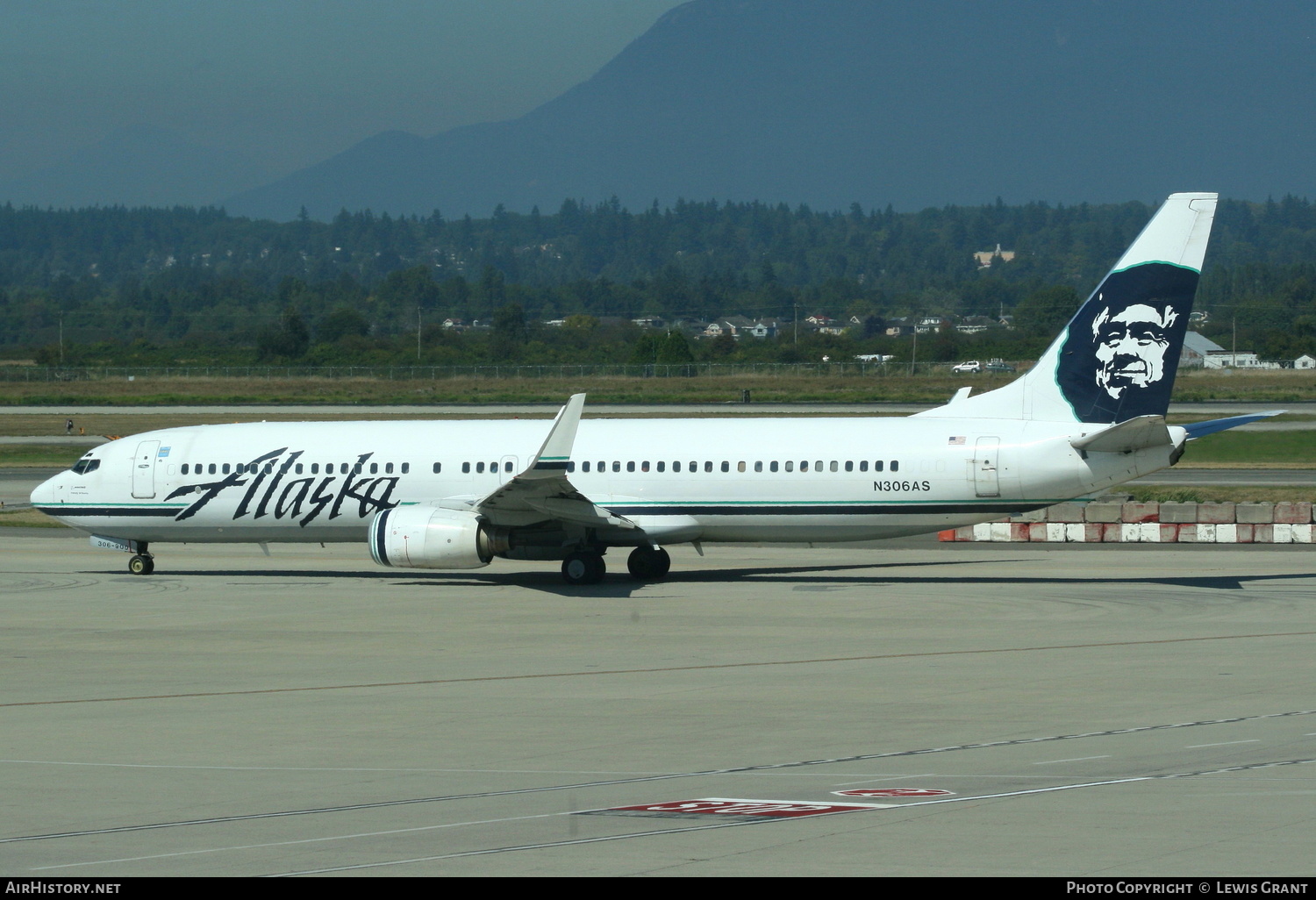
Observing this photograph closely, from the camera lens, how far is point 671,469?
30.7m

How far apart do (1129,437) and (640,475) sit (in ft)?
31.2

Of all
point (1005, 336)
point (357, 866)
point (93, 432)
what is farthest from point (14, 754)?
point (1005, 336)

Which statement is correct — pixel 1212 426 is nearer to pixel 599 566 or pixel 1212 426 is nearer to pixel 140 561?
pixel 599 566

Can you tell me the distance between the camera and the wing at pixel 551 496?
2794 cm

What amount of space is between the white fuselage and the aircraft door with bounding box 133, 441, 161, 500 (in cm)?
2

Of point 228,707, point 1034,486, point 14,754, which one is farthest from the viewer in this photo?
point 1034,486

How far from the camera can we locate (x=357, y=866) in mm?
10586

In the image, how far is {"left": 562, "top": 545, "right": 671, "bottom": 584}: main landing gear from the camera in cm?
3014

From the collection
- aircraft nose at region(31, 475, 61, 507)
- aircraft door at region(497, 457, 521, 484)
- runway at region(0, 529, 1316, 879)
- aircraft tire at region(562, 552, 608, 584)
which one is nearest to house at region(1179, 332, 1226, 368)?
runway at region(0, 529, 1316, 879)

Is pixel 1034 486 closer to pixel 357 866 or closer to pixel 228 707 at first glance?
pixel 228 707

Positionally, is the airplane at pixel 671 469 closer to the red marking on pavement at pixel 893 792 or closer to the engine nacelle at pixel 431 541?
the engine nacelle at pixel 431 541

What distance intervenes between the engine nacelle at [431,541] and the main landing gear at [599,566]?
196 cm

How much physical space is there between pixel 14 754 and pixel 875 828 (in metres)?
8.75

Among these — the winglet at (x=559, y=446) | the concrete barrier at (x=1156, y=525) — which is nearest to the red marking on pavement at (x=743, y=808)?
the winglet at (x=559, y=446)
